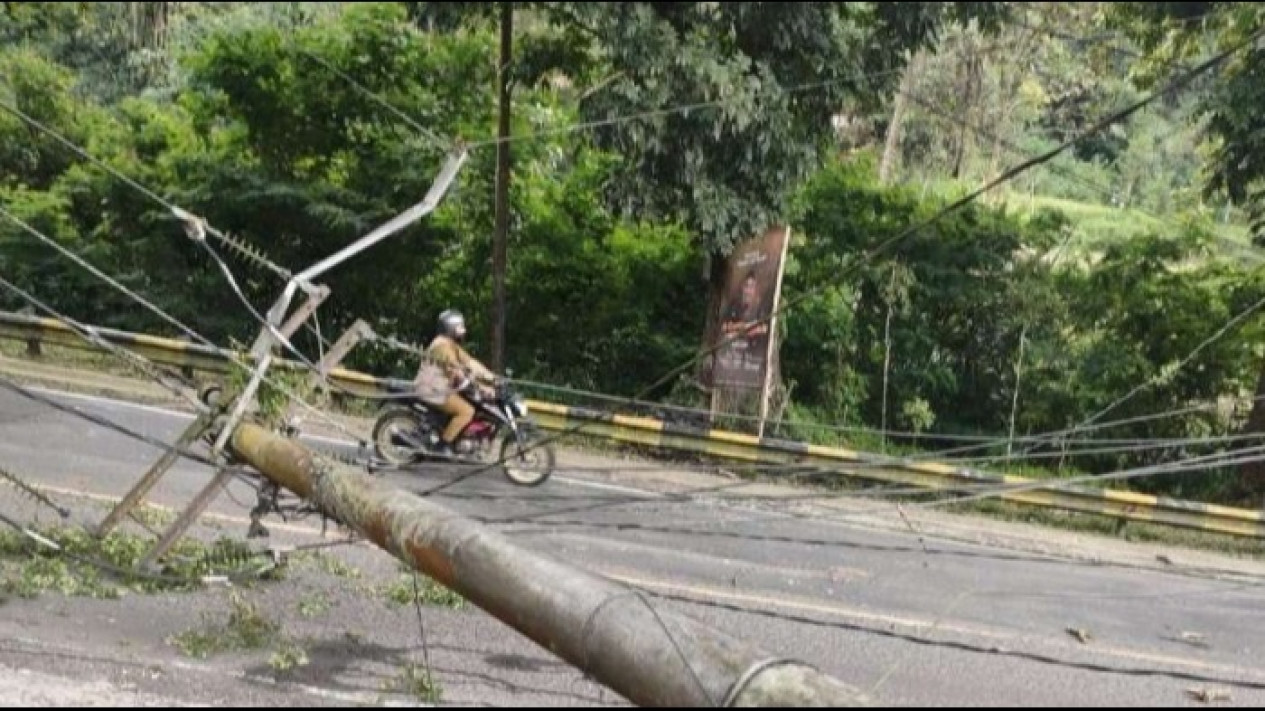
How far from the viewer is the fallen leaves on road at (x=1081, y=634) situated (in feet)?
28.0

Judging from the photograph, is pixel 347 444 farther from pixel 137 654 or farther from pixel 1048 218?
pixel 1048 218

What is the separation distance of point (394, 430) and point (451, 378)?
2.94 ft

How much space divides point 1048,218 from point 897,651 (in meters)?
10.7

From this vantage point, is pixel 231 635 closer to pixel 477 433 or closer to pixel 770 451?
pixel 477 433

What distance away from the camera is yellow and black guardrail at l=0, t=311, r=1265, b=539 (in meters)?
13.3

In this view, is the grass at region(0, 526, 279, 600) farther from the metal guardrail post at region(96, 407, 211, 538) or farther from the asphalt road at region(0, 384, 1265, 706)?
the asphalt road at region(0, 384, 1265, 706)

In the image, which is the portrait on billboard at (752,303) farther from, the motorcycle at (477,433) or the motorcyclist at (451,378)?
the motorcyclist at (451,378)

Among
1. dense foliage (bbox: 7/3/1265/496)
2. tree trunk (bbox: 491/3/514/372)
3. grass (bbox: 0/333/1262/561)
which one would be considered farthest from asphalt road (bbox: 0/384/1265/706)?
dense foliage (bbox: 7/3/1265/496)

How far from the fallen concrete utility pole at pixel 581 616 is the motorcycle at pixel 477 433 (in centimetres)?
646

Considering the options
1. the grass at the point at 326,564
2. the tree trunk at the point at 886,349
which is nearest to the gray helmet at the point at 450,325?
the grass at the point at 326,564

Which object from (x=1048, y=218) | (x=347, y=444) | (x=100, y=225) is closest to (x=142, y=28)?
(x=100, y=225)

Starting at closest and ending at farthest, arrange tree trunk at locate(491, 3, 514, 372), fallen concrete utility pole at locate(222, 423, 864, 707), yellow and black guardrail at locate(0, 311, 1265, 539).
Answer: fallen concrete utility pole at locate(222, 423, 864, 707) < yellow and black guardrail at locate(0, 311, 1265, 539) < tree trunk at locate(491, 3, 514, 372)

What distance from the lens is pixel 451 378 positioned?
11.4m

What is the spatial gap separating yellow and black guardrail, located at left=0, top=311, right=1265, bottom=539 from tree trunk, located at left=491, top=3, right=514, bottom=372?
1.32m
